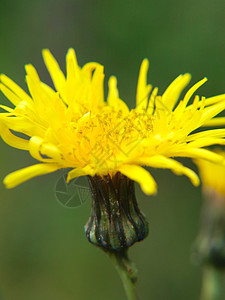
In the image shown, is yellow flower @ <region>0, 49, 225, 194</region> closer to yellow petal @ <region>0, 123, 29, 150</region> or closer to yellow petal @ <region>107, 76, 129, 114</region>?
yellow petal @ <region>0, 123, 29, 150</region>

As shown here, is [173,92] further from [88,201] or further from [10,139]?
[88,201]

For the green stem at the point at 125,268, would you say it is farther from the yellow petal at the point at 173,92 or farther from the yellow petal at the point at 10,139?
the yellow petal at the point at 173,92

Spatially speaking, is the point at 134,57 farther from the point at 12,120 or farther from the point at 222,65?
the point at 12,120

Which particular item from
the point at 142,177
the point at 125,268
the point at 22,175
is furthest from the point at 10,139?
the point at 125,268

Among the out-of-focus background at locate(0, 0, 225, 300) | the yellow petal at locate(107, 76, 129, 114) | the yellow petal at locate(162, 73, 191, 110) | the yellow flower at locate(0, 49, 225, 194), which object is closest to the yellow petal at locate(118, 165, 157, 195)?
the yellow flower at locate(0, 49, 225, 194)

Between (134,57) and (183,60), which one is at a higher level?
(134,57)

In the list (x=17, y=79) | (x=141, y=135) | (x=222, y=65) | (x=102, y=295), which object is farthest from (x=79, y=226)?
(x=141, y=135)
